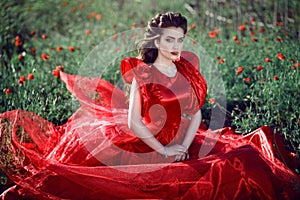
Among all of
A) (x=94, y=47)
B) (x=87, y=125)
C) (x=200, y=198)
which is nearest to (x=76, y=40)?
(x=94, y=47)

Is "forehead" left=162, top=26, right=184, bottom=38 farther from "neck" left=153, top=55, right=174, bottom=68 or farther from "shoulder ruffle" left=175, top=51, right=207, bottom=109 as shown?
"shoulder ruffle" left=175, top=51, right=207, bottom=109

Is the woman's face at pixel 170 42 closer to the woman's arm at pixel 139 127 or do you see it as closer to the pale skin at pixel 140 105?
the pale skin at pixel 140 105

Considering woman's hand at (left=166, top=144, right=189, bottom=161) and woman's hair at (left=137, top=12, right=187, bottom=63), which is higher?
woman's hair at (left=137, top=12, right=187, bottom=63)

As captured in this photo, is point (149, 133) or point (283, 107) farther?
point (283, 107)

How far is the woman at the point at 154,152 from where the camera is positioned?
264 cm

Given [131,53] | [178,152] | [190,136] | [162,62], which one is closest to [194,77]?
[162,62]

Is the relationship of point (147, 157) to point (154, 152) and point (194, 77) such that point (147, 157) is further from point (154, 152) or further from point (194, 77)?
point (194, 77)

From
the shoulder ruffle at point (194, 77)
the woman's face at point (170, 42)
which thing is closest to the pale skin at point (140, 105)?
the woman's face at point (170, 42)

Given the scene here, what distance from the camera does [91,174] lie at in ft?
8.77

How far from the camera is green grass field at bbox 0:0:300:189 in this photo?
12.0 feet

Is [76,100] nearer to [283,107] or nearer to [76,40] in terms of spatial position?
[283,107]

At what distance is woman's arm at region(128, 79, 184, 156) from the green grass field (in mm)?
861

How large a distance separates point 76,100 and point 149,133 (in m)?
1.19

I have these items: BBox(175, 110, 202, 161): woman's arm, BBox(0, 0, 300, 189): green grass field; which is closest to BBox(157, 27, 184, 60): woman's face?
BBox(175, 110, 202, 161): woman's arm
